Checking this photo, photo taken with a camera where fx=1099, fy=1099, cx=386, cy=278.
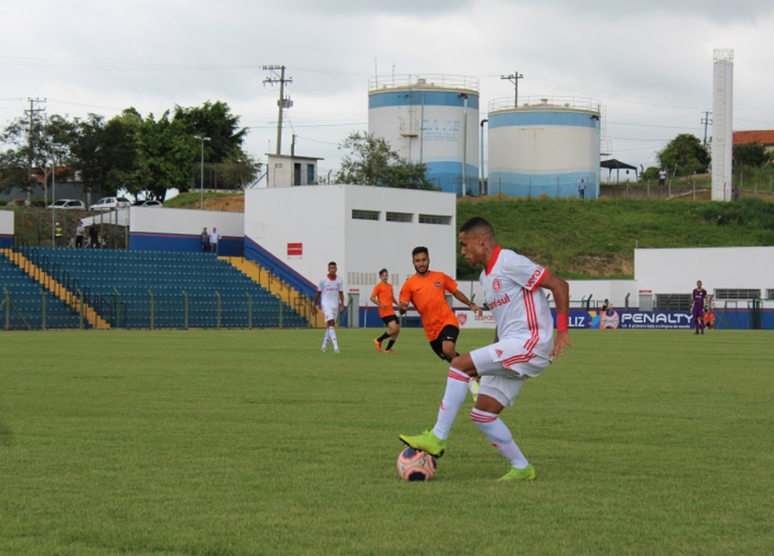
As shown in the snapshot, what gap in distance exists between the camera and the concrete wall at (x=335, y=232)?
60.6 metres

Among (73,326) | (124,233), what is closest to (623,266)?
(124,233)

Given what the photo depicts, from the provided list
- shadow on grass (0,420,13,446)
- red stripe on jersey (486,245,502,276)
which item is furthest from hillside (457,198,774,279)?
red stripe on jersey (486,245,502,276)

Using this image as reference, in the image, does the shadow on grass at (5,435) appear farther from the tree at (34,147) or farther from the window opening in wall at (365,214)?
the tree at (34,147)

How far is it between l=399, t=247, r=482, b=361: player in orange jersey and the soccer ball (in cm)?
632

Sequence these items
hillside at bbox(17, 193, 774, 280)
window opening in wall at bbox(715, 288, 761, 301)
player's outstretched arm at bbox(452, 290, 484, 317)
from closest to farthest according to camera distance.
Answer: player's outstretched arm at bbox(452, 290, 484, 317)
window opening in wall at bbox(715, 288, 761, 301)
hillside at bbox(17, 193, 774, 280)

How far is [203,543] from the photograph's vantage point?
5910mm

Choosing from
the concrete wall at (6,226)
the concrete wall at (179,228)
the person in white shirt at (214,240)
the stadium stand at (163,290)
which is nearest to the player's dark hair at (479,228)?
the stadium stand at (163,290)

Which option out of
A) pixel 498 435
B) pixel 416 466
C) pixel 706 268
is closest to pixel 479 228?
pixel 498 435

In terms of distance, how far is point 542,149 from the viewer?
9069cm

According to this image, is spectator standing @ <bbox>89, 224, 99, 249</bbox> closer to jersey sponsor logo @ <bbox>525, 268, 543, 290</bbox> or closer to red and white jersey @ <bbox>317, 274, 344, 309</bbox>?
red and white jersey @ <bbox>317, 274, 344, 309</bbox>

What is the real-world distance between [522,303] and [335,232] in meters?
52.4

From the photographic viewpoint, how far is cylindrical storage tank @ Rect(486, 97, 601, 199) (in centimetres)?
9025

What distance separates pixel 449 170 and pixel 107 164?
28.2 metres

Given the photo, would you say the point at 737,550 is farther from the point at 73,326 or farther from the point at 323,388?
the point at 73,326
